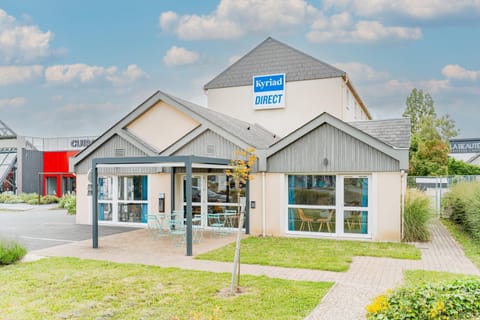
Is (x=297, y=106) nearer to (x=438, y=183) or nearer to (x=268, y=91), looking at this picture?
(x=268, y=91)

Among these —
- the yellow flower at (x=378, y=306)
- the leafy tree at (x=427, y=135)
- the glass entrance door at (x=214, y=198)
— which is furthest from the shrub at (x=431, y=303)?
the leafy tree at (x=427, y=135)

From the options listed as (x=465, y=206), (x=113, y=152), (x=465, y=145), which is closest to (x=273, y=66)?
(x=113, y=152)

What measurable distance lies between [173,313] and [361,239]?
8990 millimetres

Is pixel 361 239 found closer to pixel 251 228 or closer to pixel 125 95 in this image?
pixel 251 228

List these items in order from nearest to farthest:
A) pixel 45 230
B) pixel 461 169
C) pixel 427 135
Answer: pixel 45 230, pixel 461 169, pixel 427 135

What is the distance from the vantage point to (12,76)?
35625 millimetres

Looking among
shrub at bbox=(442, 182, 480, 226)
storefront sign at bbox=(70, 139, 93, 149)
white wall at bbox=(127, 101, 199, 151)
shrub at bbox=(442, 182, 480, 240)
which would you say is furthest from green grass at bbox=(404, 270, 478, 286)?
storefront sign at bbox=(70, 139, 93, 149)

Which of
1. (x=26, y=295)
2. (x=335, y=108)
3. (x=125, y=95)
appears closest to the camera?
(x=26, y=295)

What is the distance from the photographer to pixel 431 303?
5691 millimetres

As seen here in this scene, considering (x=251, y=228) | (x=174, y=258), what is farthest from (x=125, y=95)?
(x=174, y=258)

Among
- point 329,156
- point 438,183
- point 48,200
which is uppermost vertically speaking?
point 329,156

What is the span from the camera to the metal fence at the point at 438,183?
21.9m

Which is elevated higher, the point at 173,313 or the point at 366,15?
the point at 366,15

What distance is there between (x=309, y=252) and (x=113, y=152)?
34.1ft
